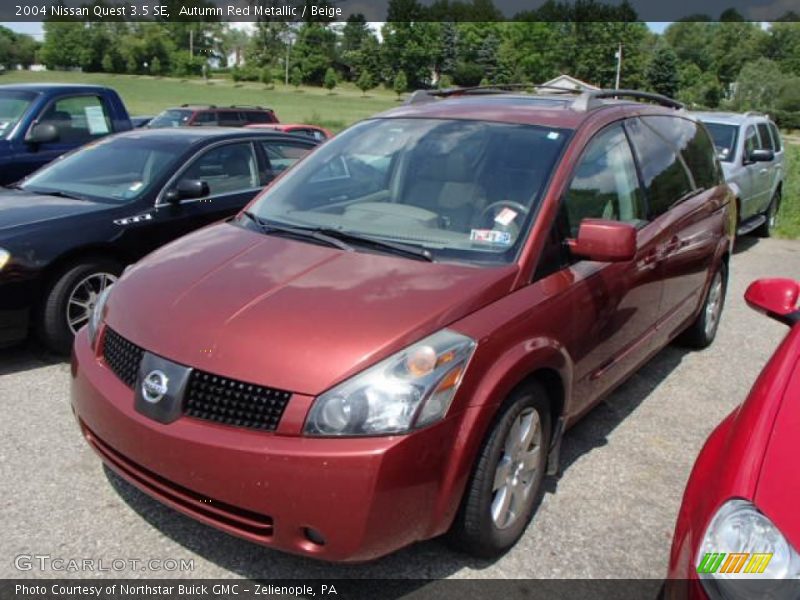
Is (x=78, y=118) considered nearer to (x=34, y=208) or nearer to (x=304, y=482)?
(x=34, y=208)

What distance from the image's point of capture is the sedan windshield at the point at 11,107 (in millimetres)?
7605

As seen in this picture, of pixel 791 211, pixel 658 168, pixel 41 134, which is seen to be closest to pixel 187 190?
pixel 41 134

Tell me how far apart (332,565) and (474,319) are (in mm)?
1108

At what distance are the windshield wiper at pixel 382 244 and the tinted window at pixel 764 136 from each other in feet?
30.4

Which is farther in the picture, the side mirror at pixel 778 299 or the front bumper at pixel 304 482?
the side mirror at pixel 778 299

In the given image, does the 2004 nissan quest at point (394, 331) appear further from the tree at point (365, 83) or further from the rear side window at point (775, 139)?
the tree at point (365, 83)

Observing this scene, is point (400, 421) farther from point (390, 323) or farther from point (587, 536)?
point (587, 536)

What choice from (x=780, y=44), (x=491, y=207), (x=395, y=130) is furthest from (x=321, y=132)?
(x=780, y=44)

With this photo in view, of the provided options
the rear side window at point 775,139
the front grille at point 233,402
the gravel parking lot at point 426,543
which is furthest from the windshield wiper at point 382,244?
the rear side window at point 775,139

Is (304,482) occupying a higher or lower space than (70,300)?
higher

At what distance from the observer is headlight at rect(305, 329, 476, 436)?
231 centimetres

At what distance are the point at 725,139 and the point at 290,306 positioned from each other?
347 inches

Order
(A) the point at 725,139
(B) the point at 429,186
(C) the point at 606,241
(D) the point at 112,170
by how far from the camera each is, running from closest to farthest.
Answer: (C) the point at 606,241
(B) the point at 429,186
(D) the point at 112,170
(A) the point at 725,139

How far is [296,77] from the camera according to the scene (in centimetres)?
9362
